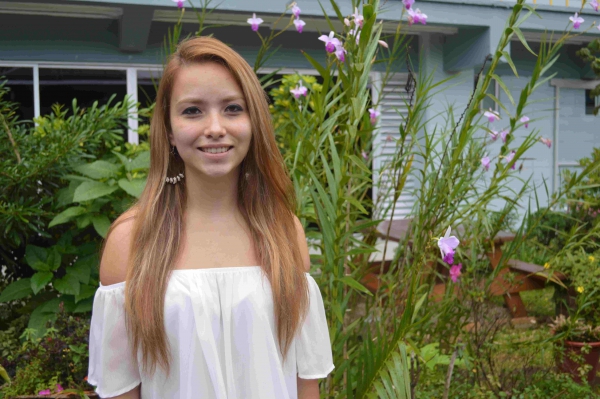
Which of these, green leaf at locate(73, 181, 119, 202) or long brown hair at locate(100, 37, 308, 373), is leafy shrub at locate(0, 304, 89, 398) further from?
long brown hair at locate(100, 37, 308, 373)

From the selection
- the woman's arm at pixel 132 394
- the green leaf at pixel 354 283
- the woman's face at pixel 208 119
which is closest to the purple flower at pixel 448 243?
the green leaf at pixel 354 283

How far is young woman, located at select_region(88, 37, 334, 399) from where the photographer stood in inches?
49.5

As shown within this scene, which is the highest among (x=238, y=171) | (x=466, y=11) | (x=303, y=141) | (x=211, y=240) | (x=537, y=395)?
(x=466, y=11)

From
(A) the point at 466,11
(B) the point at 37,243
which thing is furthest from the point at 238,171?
(A) the point at 466,11

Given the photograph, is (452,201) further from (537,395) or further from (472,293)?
(537,395)

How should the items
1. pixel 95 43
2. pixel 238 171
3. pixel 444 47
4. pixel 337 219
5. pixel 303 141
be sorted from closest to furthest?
pixel 238 171 → pixel 337 219 → pixel 303 141 → pixel 95 43 → pixel 444 47

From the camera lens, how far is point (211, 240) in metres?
1.35

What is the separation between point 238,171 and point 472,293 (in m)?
1.48

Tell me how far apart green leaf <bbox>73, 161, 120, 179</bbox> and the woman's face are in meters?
1.37

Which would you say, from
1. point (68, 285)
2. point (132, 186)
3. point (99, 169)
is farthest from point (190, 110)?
point (68, 285)

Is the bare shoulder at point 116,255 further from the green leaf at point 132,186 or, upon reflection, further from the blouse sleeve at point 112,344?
the green leaf at point 132,186

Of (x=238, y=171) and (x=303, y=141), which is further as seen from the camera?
(x=303, y=141)

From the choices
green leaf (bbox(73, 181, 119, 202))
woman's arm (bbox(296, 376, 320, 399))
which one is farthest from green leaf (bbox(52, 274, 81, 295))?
woman's arm (bbox(296, 376, 320, 399))

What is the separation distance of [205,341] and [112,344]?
209 millimetres
